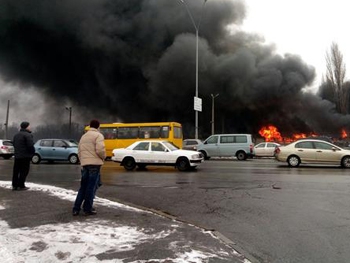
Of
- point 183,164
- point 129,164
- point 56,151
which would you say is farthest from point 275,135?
point 129,164

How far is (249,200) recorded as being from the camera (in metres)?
8.14

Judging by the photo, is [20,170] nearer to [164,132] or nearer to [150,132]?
[164,132]

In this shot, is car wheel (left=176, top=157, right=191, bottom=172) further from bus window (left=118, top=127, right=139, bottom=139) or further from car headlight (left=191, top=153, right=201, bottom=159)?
bus window (left=118, top=127, right=139, bottom=139)

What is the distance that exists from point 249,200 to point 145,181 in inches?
176

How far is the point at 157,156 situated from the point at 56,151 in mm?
7976

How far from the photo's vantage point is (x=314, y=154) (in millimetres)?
16344

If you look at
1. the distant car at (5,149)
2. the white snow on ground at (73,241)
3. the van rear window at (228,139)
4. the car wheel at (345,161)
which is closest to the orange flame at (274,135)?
the van rear window at (228,139)

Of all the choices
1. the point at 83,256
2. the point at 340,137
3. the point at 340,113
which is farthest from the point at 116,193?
the point at 340,113

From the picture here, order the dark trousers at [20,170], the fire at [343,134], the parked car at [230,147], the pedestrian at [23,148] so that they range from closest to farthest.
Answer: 1. the pedestrian at [23,148]
2. the dark trousers at [20,170]
3. the parked car at [230,147]
4. the fire at [343,134]

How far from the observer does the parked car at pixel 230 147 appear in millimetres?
23328

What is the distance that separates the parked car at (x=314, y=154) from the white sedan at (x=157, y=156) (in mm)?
4257

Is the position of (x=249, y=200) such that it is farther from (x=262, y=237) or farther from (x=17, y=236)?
(x=17, y=236)

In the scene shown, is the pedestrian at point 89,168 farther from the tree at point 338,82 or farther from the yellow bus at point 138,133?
the tree at point 338,82

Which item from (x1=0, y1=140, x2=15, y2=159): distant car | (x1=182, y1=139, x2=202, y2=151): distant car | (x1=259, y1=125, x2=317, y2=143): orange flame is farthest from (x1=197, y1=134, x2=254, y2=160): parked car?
(x1=259, y1=125, x2=317, y2=143): orange flame
